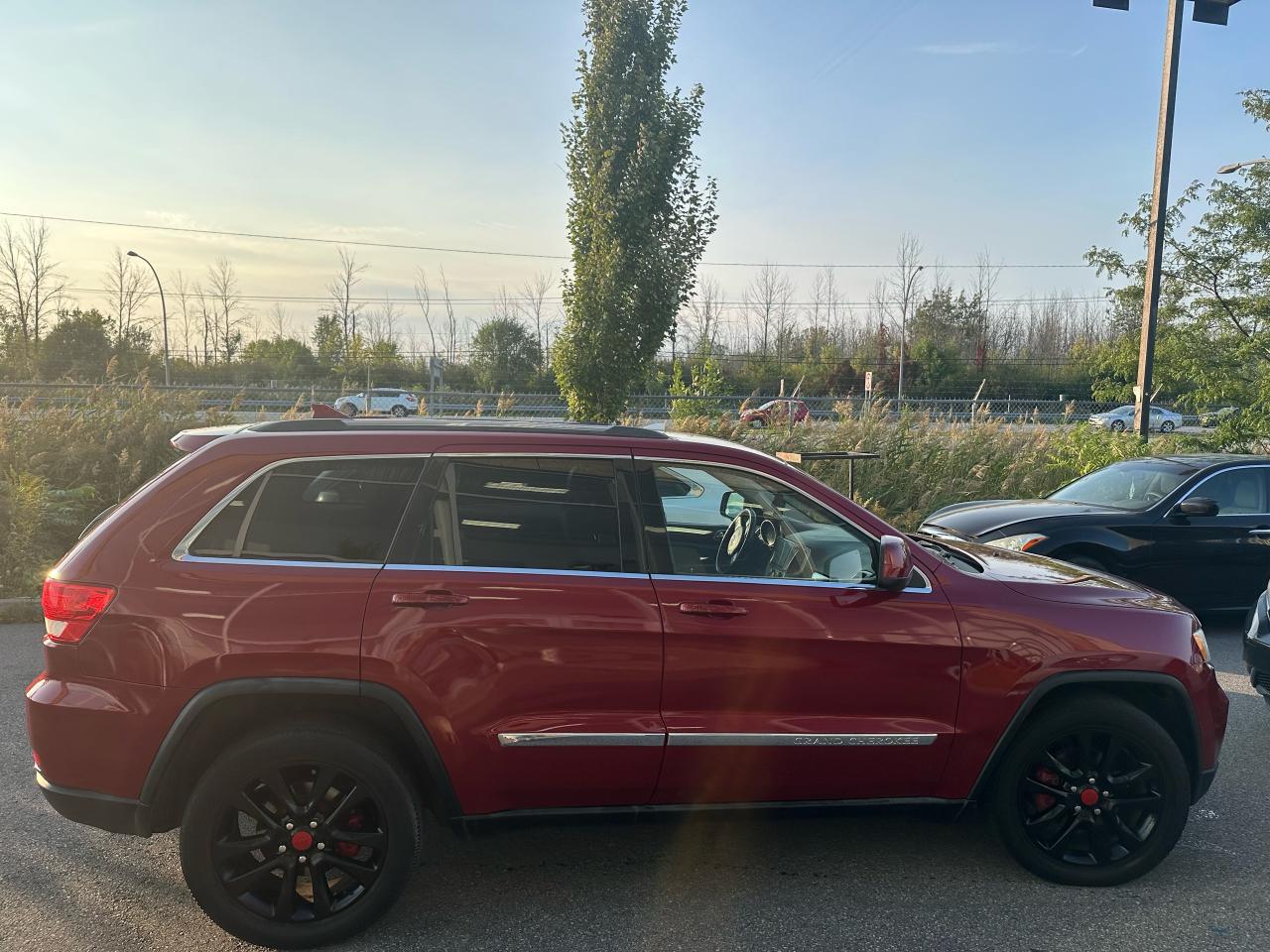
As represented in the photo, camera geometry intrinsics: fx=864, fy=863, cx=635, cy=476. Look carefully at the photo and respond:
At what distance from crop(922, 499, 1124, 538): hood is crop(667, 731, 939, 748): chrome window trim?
4206 mm

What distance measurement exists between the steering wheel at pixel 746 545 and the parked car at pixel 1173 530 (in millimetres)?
3981

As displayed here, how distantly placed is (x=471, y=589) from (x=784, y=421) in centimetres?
1045

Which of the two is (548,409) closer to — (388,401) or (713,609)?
(388,401)

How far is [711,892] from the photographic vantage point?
3320mm

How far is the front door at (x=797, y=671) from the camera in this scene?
10.2 ft

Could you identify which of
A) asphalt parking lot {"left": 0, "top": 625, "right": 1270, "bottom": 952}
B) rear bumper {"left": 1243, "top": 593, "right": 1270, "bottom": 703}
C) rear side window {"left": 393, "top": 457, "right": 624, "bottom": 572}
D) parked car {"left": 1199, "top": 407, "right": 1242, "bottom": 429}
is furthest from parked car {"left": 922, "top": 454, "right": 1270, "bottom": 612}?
parked car {"left": 1199, "top": 407, "right": 1242, "bottom": 429}

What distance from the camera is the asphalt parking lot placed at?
3023 millimetres

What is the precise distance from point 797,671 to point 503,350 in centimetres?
3880

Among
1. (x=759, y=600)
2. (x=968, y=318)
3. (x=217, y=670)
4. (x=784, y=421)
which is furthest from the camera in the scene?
(x=968, y=318)

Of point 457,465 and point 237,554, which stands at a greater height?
point 457,465

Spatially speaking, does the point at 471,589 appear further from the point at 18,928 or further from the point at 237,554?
the point at 18,928

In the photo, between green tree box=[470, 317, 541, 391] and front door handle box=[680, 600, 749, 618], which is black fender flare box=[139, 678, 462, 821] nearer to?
front door handle box=[680, 600, 749, 618]

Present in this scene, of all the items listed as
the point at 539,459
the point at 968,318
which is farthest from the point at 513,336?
the point at 539,459

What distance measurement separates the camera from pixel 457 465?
3.20 meters
